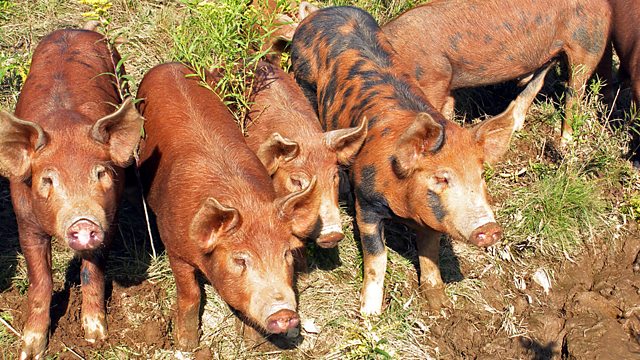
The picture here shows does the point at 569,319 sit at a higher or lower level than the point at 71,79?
lower

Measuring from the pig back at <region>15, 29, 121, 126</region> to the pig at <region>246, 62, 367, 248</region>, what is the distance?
122 centimetres

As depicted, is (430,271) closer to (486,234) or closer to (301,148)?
(486,234)

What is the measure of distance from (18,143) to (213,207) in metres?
1.45

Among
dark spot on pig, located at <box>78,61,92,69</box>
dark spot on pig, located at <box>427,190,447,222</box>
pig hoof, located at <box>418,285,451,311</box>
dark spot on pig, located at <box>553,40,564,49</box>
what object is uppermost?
dark spot on pig, located at <box>78,61,92,69</box>

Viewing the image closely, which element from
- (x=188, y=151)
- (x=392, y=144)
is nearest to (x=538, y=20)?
(x=392, y=144)

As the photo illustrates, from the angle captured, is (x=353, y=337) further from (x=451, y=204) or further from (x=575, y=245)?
(x=575, y=245)

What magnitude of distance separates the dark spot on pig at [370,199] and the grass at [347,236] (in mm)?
791

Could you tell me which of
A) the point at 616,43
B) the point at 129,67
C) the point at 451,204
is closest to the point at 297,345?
the point at 451,204

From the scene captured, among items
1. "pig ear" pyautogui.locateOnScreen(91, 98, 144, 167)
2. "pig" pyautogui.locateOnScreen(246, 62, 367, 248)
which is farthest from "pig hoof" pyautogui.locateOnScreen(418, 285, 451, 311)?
"pig ear" pyautogui.locateOnScreen(91, 98, 144, 167)

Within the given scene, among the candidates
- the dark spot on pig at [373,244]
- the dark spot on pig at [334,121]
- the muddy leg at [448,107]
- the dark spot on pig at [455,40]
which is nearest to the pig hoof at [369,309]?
the dark spot on pig at [373,244]

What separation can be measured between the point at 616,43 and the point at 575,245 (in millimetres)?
2312

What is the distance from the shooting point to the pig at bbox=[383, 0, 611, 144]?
745cm

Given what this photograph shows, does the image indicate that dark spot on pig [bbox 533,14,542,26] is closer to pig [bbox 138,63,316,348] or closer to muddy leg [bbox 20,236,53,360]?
pig [bbox 138,63,316,348]

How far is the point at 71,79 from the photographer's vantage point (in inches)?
230
